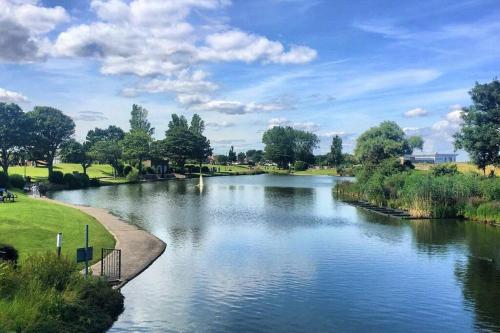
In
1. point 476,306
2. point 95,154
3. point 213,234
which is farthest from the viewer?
point 95,154

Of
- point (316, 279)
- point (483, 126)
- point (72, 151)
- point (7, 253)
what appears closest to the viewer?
point (7, 253)

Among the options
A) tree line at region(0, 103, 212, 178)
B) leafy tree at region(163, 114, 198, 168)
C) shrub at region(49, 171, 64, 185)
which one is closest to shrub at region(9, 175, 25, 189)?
tree line at region(0, 103, 212, 178)

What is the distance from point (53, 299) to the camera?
1630 centimetres

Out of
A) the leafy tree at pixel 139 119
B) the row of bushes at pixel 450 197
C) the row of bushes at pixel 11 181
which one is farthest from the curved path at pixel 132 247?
the leafy tree at pixel 139 119

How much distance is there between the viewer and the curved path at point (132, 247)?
2517 cm

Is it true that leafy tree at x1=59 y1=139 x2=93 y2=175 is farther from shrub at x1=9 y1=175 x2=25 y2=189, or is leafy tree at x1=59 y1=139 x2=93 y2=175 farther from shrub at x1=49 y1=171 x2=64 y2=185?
shrub at x1=9 y1=175 x2=25 y2=189

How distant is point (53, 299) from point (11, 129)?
80.9m

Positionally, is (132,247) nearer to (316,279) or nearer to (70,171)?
(316,279)

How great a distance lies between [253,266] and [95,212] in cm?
2598

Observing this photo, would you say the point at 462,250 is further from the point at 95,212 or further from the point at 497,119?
the point at 497,119

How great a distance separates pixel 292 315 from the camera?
19609 millimetres

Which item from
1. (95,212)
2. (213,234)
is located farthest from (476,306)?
(95,212)

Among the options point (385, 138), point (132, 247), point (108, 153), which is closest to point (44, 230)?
point (132, 247)

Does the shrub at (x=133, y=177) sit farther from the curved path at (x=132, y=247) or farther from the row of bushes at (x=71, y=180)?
the curved path at (x=132, y=247)
